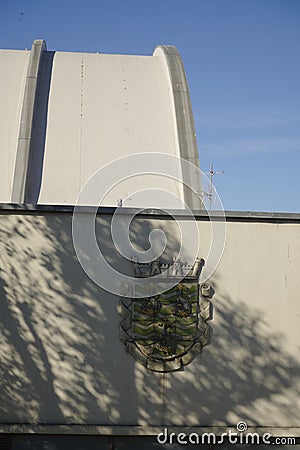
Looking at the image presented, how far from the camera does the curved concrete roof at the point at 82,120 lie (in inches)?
554

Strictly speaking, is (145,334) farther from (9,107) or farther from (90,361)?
(9,107)

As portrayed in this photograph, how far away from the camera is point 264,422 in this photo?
10.5 meters

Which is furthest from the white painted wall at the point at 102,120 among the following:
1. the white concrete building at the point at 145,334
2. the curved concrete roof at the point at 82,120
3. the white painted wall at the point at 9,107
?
the white concrete building at the point at 145,334

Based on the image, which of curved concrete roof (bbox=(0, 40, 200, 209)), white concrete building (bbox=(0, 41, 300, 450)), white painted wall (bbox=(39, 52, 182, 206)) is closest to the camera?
white concrete building (bbox=(0, 41, 300, 450))

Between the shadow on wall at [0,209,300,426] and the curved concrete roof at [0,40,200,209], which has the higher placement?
the curved concrete roof at [0,40,200,209]

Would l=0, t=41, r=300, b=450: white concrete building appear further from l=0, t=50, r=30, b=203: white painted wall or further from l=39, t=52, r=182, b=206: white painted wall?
l=0, t=50, r=30, b=203: white painted wall

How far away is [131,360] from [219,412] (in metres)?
1.51

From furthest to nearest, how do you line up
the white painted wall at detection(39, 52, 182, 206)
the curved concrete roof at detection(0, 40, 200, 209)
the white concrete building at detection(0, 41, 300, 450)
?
the white painted wall at detection(39, 52, 182, 206), the curved concrete roof at detection(0, 40, 200, 209), the white concrete building at detection(0, 41, 300, 450)

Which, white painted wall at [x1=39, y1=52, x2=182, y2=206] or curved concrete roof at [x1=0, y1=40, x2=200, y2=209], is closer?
curved concrete roof at [x1=0, y1=40, x2=200, y2=209]

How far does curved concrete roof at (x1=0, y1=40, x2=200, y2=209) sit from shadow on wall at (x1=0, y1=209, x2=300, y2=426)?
10.2 ft

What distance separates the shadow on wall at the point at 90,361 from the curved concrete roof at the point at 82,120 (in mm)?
3109

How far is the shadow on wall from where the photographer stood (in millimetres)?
10320

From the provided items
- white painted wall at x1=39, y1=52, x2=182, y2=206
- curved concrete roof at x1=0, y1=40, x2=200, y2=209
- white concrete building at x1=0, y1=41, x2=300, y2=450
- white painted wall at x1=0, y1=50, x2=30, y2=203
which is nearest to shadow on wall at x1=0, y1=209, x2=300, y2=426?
white concrete building at x1=0, y1=41, x2=300, y2=450

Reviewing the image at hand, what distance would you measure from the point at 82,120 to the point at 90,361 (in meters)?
6.74
